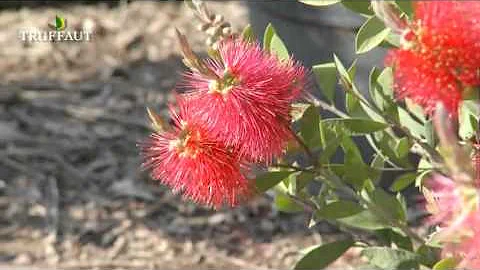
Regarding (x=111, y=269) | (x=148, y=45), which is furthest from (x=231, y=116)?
(x=148, y=45)

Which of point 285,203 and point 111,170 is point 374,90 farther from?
point 111,170

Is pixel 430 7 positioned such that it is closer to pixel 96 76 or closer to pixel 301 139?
pixel 301 139

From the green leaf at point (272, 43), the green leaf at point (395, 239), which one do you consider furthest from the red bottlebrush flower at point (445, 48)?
the green leaf at point (395, 239)

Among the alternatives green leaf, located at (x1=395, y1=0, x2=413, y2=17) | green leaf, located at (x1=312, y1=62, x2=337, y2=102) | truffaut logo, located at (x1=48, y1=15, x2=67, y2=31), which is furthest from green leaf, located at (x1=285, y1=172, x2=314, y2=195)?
truffaut logo, located at (x1=48, y1=15, x2=67, y2=31)

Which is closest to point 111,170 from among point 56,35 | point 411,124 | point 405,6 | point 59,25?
point 59,25

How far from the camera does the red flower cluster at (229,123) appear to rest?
1006mm

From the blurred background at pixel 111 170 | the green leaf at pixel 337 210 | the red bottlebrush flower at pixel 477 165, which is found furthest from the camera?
the blurred background at pixel 111 170

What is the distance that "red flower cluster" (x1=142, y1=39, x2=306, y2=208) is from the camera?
1.01m

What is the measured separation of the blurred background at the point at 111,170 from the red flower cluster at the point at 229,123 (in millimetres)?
1121

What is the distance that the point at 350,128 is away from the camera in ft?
4.18

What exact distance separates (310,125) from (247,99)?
0.87 feet

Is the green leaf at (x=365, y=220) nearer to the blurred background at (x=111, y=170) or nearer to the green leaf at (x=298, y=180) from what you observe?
the green leaf at (x=298, y=180)

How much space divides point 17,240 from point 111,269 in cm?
27

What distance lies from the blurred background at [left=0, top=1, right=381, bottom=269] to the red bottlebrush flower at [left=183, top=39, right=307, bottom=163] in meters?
1.16
